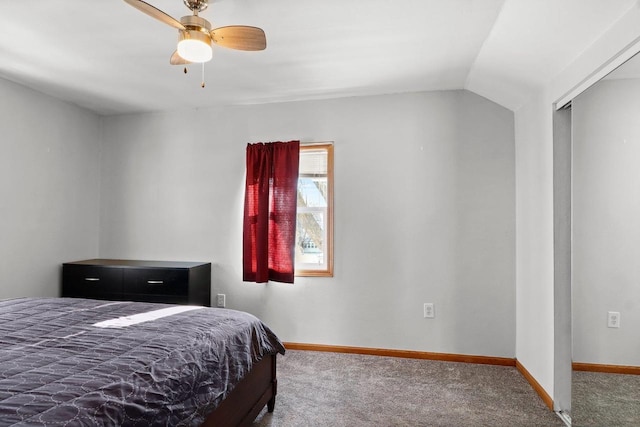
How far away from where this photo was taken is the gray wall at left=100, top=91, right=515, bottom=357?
3.29m

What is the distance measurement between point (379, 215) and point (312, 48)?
161cm

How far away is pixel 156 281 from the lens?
3.40 m

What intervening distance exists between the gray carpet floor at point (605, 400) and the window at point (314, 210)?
2117mm

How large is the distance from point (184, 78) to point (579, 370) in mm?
3529

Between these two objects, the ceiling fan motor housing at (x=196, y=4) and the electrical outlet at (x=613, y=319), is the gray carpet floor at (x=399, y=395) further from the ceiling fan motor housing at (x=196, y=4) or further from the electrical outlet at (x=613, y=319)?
the ceiling fan motor housing at (x=196, y=4)

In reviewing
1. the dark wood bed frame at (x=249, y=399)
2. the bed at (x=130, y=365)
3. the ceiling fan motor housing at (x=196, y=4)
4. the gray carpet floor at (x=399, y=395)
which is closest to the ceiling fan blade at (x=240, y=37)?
the ceiling fan motor housing at (x=196, y=4)

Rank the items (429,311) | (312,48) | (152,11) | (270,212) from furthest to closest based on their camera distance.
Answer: (270,212) → (429,311) → (312,48) → (152,11)

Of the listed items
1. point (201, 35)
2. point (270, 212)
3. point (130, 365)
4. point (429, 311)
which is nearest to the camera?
point (130, 365)

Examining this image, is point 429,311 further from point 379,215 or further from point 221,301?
point 221,301

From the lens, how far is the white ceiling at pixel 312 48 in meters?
2.04

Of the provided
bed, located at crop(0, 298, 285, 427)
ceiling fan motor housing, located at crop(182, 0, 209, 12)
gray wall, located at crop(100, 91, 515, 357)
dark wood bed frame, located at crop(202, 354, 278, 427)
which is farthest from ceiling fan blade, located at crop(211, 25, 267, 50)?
dark wood bed frame, located at crop(202, 354, 278, 427)

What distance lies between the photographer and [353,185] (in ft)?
11.6

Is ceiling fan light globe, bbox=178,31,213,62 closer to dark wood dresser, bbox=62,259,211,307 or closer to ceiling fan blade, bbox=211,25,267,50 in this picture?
ceiling fan blade, bbox=211,25,267,50

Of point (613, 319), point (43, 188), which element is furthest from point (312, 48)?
point (43, 188)
